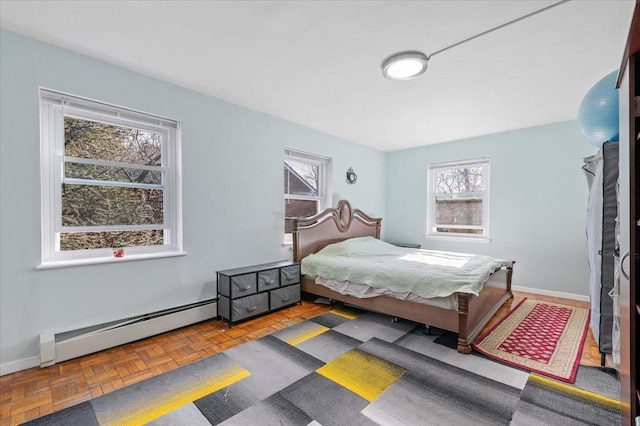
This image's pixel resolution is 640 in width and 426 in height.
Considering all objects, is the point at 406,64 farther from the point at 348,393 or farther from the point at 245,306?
the point at 245,306

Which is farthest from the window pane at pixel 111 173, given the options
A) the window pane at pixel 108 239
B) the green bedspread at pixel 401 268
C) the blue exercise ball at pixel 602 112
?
the blue exercise ball at pixel 602 112

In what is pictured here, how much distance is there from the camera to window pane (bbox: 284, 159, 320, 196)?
3.95 metres

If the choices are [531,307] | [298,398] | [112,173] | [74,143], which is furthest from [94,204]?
[531,307]

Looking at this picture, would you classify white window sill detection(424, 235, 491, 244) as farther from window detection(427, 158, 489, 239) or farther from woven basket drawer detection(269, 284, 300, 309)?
woven basket drawer detection(269, 284, 300, 309)

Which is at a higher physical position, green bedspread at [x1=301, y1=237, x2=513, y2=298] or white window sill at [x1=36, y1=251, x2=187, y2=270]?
white window sill at [x1=36, y1=251, x2=187, y2=270]

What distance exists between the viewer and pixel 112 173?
2506 millimetres

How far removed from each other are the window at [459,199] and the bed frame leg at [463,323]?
2574 mm

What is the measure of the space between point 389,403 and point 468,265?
1.79 m

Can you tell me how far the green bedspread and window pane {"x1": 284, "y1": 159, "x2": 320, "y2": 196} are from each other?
0.94 metres

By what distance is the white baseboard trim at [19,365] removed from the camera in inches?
76.8

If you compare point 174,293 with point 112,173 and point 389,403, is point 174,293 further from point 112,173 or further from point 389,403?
point 389,403

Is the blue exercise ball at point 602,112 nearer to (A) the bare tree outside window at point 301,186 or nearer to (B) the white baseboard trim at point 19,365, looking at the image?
(A) the bare tree outside window at point 301,186

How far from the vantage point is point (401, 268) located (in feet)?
9.33

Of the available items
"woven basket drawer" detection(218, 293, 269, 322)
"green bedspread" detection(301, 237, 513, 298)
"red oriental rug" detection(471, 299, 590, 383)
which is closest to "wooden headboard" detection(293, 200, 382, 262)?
"green bedspread" detection(301, 237, 513, 298)
